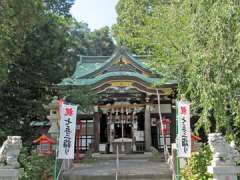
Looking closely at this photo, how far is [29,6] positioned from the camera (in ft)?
35.4

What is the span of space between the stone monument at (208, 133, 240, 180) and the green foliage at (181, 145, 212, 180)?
79 centimetres

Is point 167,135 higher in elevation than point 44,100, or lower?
lower

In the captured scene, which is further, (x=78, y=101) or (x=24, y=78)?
(x=24, y=78)

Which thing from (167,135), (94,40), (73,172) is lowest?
(73,172)

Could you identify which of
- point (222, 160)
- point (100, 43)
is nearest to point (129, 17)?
point (100, 43)

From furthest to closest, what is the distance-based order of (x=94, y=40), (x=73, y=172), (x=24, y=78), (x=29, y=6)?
(x=94, y=40) → (x=24, y=78) → (x=29, y=6) → (x=73, y=172)

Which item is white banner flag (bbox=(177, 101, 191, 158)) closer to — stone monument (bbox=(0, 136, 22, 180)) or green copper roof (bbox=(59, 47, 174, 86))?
stone monument (bbox=(0, 136, 22, 180))

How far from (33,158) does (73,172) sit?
138 cm

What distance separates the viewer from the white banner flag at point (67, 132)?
313 inches

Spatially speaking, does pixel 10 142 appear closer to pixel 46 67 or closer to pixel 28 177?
pixel 28 177

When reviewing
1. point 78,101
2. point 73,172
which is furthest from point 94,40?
point 73,172

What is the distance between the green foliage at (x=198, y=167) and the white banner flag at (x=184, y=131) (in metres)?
0.57

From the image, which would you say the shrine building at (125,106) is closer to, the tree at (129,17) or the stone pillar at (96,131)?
the stone pillar at (96,131)

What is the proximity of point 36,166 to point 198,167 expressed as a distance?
421 centimetres
